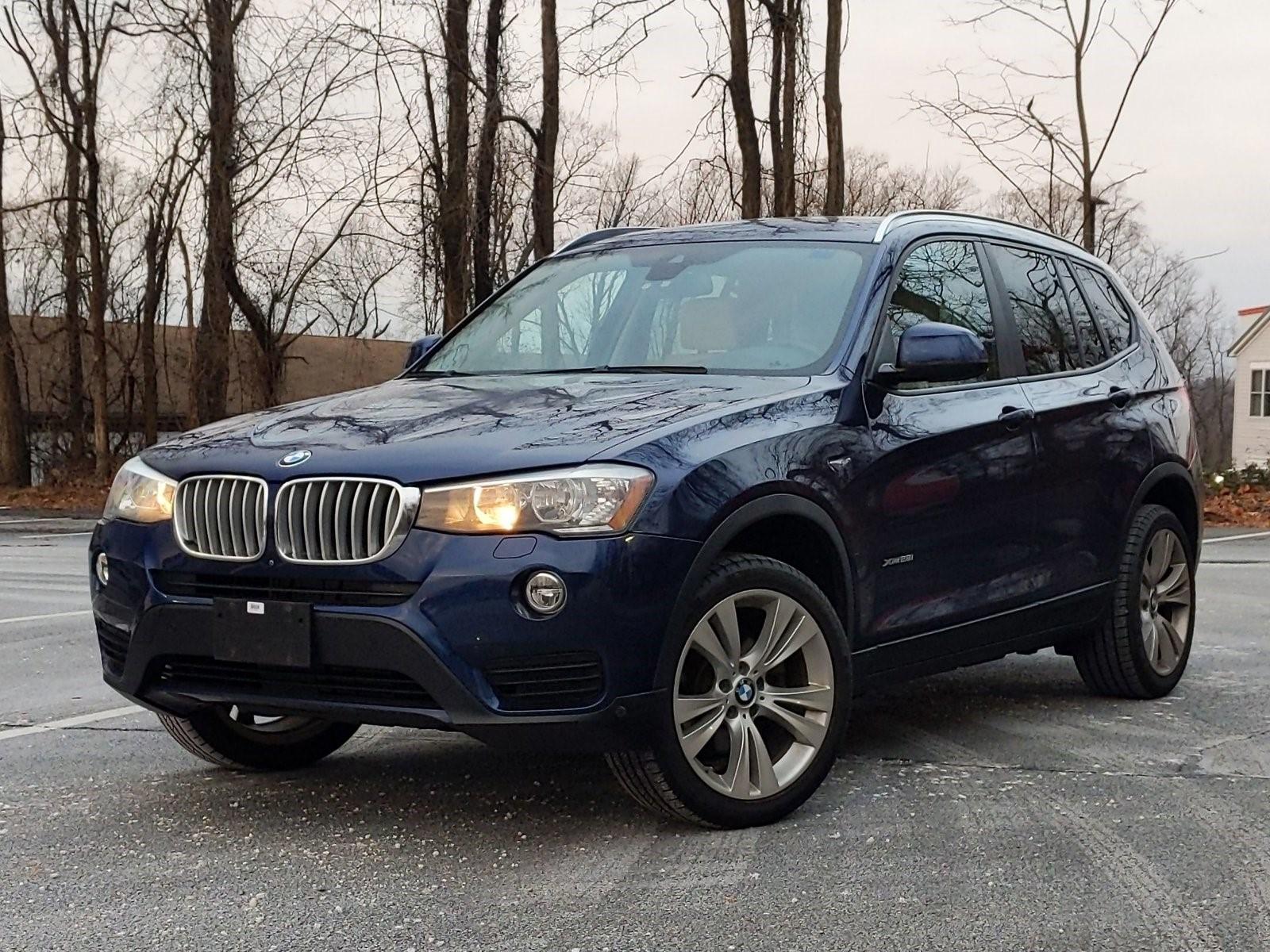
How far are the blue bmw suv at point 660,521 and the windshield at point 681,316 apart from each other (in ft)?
0.04

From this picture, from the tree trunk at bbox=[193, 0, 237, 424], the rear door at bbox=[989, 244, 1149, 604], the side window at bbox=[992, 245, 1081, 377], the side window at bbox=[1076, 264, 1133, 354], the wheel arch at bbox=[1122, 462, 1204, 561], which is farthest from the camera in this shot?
the tree trunk at bbox=[193, 0, 237, 424]

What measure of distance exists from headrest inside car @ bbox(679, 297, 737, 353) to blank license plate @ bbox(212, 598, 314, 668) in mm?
1776

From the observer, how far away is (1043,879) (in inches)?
161

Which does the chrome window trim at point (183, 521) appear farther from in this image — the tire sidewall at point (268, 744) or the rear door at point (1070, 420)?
the rear door at point (1070, 420)

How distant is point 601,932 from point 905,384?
2.36 metres

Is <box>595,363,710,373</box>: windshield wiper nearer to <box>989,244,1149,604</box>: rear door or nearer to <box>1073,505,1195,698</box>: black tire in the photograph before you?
<box>989,244,1149,604</box>: rear door

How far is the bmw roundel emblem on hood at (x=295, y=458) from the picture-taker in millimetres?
4336

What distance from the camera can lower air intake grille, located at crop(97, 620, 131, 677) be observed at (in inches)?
183

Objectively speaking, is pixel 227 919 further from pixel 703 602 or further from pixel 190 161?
pixel 190 161

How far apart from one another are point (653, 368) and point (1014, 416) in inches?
52.7

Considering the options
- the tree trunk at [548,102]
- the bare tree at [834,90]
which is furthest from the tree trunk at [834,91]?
the tree trunk at [548,102]

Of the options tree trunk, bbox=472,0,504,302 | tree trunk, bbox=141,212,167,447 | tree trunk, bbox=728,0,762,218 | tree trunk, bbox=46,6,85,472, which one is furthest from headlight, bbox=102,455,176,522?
tree trunk, bbox=141,212,167,447

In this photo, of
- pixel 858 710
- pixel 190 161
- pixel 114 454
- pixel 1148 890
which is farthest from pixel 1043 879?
pixel 114 454

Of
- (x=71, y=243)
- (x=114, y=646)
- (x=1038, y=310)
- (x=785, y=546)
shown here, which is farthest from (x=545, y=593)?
(x=71, y=243)
